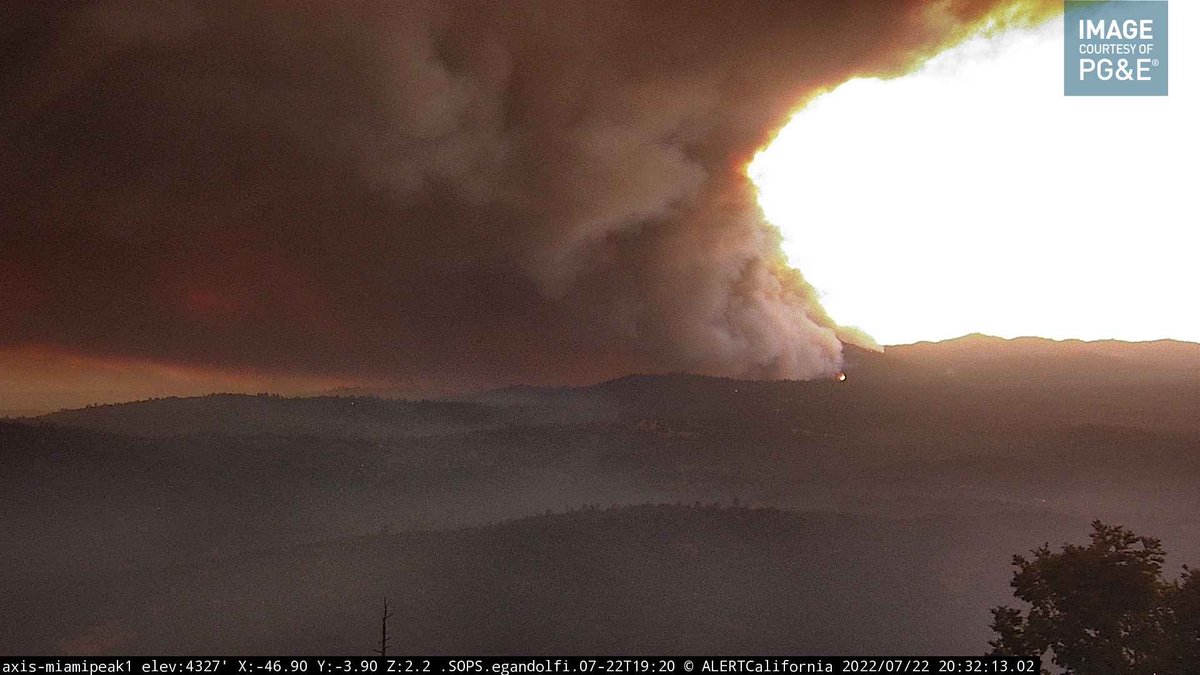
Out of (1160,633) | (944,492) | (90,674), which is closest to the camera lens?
(1160,633)

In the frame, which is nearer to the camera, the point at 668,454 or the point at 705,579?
the point at 705,579

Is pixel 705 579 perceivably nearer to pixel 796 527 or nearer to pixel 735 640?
pixel 735 640

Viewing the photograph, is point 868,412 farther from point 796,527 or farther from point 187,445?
point 187,445

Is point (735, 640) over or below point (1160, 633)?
below

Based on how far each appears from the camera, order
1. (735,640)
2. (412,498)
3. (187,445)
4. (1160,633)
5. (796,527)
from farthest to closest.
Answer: (187,445)
(412,498)
(796,527)
(735,640)
(1160,633)

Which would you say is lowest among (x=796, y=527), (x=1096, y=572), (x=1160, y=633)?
(x=796, y=527)

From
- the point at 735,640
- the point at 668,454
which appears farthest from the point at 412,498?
the point at 735,640
